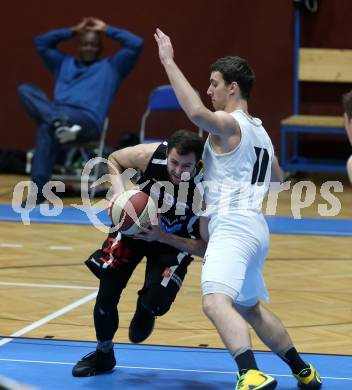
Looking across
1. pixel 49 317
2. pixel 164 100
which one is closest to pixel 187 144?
pixel 49 317

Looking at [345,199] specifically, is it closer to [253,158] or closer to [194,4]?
[194,4]

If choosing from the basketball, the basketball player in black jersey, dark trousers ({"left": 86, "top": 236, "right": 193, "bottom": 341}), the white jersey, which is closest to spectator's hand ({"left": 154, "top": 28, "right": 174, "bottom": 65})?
the white jersey

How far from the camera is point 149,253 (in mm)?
5453

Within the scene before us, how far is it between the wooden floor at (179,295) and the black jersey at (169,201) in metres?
0.93

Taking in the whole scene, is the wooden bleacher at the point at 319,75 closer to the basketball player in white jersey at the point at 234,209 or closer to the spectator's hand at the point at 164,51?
the basketball player in white jersey at the point at 234,209

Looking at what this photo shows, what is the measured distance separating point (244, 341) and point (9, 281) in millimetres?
3216

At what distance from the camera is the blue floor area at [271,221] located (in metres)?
10.0

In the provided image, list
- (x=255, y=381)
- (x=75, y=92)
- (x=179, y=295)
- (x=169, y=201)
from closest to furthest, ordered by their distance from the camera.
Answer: (x=255, y=381)
(x=169, y=201)
(x=179, y=295)
(x=75, y=92)

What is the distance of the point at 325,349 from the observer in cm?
598

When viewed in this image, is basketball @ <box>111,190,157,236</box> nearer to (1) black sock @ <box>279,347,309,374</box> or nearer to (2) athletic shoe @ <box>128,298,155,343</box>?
(2) athletic shoe @ <box>128,298,155,343</box>

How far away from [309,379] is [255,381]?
0.58 metres

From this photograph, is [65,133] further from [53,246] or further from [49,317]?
[49,317]

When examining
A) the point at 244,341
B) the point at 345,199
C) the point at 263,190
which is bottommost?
the point at 345,199

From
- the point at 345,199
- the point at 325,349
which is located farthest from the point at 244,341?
the point at 345,199
